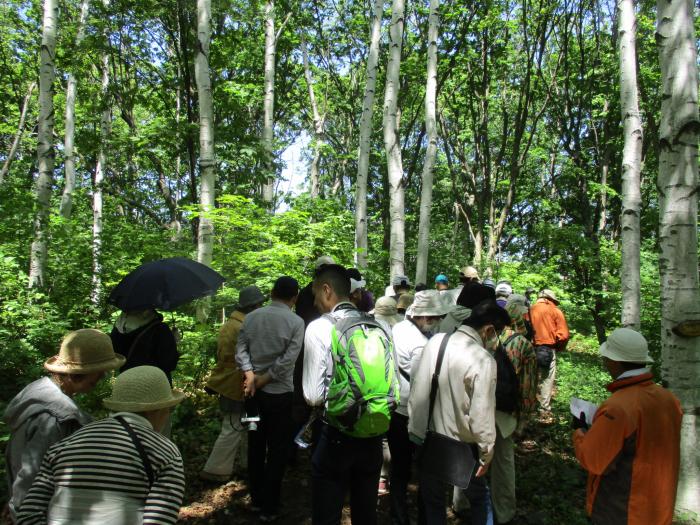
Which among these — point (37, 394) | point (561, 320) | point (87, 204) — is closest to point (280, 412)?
point (37, 394)

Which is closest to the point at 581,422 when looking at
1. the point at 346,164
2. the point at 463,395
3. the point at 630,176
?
the point at 463,395

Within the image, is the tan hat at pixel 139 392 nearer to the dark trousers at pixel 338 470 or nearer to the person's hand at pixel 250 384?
the dark trousers at pixel 338 470

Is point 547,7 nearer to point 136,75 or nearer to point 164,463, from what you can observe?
point 136,75

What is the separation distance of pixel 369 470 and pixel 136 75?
14.6 metres

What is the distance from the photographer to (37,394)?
2.28 metres

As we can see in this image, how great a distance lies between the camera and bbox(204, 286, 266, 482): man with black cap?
183 inches

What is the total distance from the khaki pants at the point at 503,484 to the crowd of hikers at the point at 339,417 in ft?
0.04

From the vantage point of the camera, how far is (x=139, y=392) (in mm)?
2014

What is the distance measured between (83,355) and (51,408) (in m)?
0.29

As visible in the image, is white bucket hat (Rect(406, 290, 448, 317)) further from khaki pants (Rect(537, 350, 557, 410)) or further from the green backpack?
khaki pants (Rect(537, 350, 557, 410))

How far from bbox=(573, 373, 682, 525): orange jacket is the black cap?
8.50ft

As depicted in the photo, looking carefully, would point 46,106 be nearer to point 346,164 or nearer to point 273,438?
point 273,438

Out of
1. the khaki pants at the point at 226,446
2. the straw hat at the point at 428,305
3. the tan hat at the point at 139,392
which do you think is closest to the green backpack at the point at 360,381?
the straw hat at the point at 428,305

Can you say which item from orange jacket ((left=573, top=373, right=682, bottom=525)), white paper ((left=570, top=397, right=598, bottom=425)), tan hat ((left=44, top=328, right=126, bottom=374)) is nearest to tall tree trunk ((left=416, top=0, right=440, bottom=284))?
white paper ((left=570, top=397, right=598, bottom=425))
